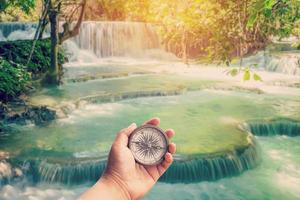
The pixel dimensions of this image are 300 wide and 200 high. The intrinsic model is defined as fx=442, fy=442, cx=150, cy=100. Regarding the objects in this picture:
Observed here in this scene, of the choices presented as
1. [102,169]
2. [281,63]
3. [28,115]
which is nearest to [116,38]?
[281,63]

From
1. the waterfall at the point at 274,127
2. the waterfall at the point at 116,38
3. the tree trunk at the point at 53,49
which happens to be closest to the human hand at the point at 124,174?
the waterfall at the point at 274,127

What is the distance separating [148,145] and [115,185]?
0.91 feet

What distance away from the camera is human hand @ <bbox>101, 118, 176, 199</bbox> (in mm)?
2178

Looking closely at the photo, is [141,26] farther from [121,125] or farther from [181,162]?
[181,162]

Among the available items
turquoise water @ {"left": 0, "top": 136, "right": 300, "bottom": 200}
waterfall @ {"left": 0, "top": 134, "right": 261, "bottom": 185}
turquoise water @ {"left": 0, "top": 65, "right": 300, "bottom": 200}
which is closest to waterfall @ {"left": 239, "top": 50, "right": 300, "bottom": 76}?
turquoise water @ {"left": 0, "top": 65, "right": 300, "bottom": 200}

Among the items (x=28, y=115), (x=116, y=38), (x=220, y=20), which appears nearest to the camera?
(x=220, y=20)

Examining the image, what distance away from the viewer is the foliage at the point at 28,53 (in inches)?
493

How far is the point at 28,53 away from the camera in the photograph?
13.1 meters

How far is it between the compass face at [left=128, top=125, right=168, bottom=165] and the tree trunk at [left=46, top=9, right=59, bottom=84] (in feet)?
37.9

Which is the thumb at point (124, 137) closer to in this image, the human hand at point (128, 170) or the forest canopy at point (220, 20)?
the human hand at point (128, 170)

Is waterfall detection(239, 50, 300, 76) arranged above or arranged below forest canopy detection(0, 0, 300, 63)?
below

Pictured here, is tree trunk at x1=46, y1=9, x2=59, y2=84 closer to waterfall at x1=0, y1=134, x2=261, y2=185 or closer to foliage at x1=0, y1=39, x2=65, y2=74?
foliage at x1=0, y1=39, x2=65, y2=74

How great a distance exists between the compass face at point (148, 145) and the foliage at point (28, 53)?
34.5 ft

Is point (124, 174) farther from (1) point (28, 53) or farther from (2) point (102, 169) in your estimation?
(1) point (28, 53)
